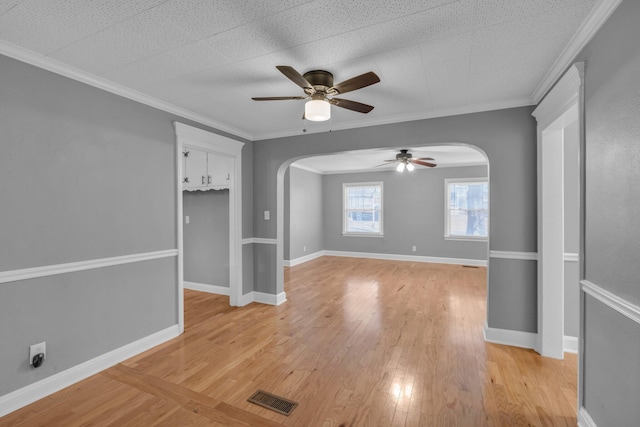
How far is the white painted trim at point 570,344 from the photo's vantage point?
9.12 ft

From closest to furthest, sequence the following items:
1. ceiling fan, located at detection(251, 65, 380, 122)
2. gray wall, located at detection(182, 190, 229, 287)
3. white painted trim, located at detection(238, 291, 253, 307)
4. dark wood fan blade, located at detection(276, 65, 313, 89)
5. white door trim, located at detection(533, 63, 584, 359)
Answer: dark wood fan blade, located at detection(276, 65, 313, 89)
ceiling fan, located at detection(251, 65, 380, 122)
white door trim, located at detection(533, 63, 584, 359)
white painted trim, located at detection(238, 291, 253, 307)
gray wall, located at detection(182, 190, 229, 287)

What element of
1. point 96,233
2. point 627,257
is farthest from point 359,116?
point 96,233

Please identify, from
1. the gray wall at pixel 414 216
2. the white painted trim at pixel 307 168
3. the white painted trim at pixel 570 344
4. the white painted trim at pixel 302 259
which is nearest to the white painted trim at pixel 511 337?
the white painted trim at pixel 570 344

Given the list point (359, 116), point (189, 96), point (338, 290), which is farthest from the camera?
point (338, 290)

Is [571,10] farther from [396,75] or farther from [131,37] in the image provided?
[131,37]

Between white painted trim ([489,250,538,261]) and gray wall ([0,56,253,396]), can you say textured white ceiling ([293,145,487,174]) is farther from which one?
gray wall ([0,56,253,396])

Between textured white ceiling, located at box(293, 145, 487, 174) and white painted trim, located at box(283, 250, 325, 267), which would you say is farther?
white painted trim, located at box(283, 250, 325, 267)

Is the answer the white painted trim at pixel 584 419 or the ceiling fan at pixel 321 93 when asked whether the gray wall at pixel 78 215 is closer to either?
the ceiling fan at pixel 321 93

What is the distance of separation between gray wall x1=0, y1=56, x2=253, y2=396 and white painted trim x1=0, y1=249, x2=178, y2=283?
0.03 m

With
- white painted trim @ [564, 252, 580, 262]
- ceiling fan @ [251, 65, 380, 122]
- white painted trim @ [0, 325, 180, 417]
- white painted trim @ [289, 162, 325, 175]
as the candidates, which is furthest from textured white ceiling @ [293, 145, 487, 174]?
white painted trim @ [0, 325, 180, 417]

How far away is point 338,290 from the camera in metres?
4.88

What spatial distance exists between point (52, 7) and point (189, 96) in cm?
128

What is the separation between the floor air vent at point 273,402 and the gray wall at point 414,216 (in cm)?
604

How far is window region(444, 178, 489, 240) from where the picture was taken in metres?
6.89
